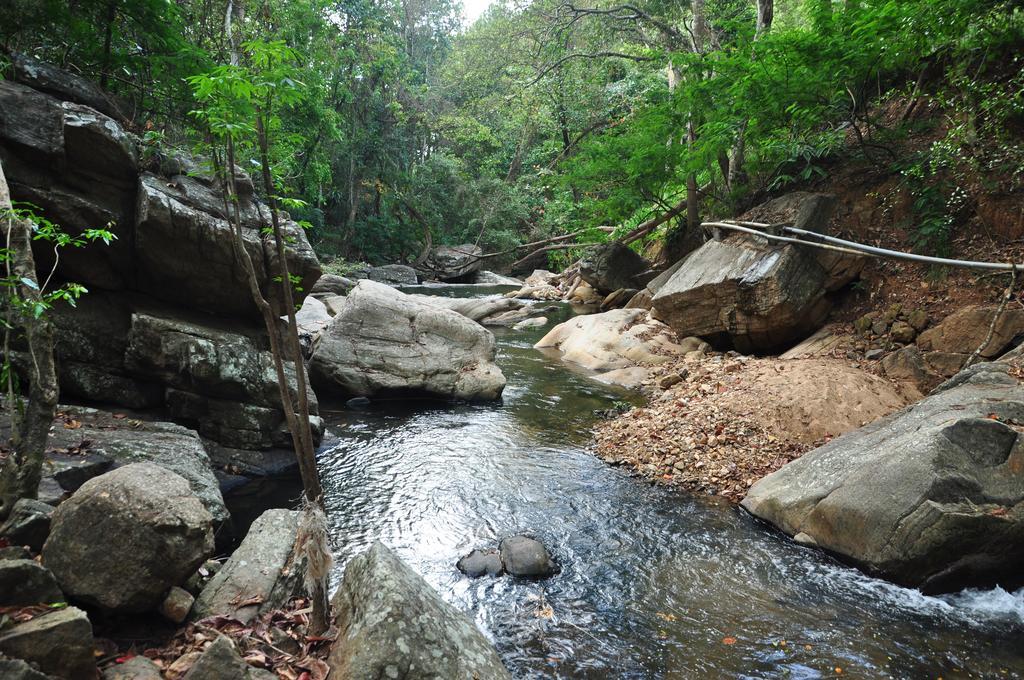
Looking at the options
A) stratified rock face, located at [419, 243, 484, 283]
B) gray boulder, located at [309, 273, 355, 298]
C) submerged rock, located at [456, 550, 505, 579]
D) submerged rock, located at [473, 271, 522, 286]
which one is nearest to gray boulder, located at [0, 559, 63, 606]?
submerged rock, located at [456, 550, 505, 579]

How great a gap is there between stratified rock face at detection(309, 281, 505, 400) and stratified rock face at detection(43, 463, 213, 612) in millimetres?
6482

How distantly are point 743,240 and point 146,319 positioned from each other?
33.7 ft

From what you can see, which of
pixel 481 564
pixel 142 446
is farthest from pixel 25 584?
pixel 481 564

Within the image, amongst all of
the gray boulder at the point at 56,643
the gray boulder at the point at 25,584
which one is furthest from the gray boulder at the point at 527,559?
the gray boulder at the point at 25,584

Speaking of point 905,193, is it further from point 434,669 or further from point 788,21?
point 788,21

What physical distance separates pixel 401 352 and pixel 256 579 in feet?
21.9

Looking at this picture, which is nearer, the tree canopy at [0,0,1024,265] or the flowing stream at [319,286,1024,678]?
the flowing stream at [319,286,1024,678]

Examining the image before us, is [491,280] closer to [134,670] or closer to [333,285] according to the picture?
[333,285]

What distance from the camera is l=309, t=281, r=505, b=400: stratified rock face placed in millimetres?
9781

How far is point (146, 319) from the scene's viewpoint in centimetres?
654

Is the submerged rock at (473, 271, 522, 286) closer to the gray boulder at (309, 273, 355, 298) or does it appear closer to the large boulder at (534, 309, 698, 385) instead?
the gray boulder at (309, 273, 355, 298)

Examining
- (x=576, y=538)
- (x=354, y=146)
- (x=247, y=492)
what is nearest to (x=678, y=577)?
(x=576, y=538)

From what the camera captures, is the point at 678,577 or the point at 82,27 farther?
the point at 82,27

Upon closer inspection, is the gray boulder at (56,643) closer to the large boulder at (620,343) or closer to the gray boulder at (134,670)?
the gray boulder at (134,670)
